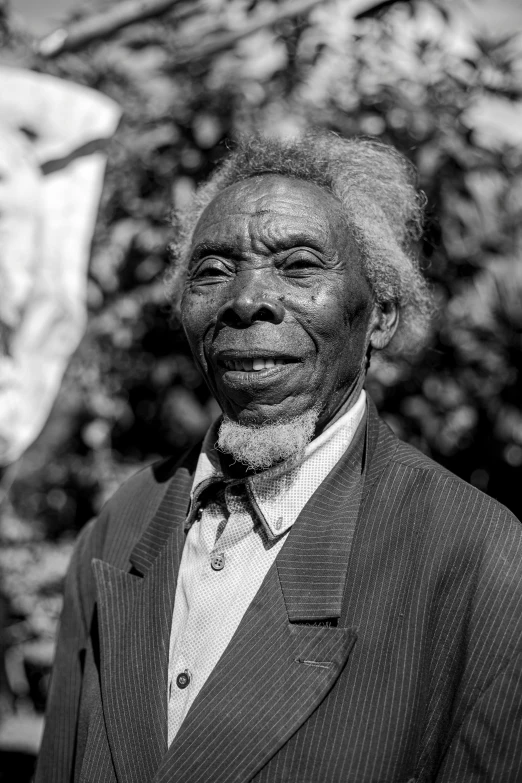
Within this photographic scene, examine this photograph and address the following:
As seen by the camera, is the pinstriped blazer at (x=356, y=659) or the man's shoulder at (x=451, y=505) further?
the man's shoulder at (x=451, y=505)

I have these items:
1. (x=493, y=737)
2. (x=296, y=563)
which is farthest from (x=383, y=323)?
(x=493, y=737)

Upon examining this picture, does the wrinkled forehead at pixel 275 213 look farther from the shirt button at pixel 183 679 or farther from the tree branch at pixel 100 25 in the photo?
the tree branch at pixel 100 25

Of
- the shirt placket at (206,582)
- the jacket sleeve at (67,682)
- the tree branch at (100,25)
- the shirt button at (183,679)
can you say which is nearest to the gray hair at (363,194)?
the shirt placket at (206,582)

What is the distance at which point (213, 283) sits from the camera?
6.55 ft

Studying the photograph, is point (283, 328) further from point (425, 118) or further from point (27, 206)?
point (425, 118)

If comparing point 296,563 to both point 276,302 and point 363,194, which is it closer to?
point 276,302

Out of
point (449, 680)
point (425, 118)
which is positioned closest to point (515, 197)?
point (425, 118)

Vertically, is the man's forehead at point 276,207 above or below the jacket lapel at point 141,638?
above

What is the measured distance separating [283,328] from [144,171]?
2.09 metres

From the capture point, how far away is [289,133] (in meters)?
2.92

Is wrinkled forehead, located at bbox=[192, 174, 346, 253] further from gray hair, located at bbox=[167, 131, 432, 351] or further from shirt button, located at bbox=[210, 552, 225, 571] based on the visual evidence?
shirt button, located at bbox=[210, 552, 225, 571]

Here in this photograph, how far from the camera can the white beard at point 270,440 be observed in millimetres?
1840

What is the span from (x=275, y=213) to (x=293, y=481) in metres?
0.65

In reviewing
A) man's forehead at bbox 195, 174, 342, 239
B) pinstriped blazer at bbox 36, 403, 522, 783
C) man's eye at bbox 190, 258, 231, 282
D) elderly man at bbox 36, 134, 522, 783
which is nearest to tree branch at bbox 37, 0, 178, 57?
elderly man at bbox 36, 134, 522, 783
